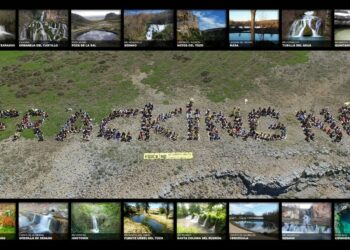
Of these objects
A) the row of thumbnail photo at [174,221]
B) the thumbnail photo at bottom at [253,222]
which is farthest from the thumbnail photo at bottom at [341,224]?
the thumbnail photo at bottom at [253,222]

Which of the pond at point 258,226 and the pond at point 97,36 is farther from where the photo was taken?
the pond at point 97,36

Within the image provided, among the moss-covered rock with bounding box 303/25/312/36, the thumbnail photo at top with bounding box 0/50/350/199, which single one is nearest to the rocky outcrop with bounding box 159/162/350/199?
the thumbnail photo at top with bounding box 0/50/350/199

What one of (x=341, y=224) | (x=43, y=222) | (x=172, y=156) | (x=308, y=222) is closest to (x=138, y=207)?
(x=172, y=156)

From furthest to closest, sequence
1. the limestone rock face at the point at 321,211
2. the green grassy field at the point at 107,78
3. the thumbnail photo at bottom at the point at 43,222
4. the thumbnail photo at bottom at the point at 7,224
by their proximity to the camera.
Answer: the green grassy field at the point at 107,78
the limestone rock face at the point at 321,211
the thumbnail photo at bottom at the point at 7,224
the thumbnail photo at bottom at the point at 43,222

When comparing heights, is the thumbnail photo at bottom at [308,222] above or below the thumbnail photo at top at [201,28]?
below

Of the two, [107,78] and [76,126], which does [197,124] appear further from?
[76,126]

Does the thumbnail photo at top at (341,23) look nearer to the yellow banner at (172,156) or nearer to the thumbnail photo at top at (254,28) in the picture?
the thumbnail photo at top at (254,28)
